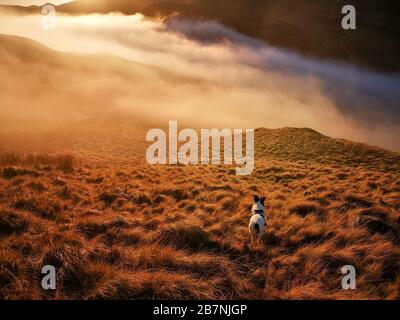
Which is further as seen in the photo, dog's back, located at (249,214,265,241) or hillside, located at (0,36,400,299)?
dog's back, located at (249,214,265,241)

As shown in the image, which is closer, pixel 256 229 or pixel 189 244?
pixel 189 244

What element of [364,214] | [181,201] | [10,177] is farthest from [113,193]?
[364,214]

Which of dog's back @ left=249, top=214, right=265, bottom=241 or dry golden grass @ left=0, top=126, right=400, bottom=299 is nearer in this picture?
dry golden grass @ left=0, top=126, right=400, bottom=299

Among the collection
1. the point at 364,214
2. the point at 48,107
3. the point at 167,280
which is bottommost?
the point at 167,280

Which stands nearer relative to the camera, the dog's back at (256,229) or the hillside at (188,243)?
the hillside at (188,243)

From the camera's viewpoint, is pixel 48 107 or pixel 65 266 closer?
pixel 65 266

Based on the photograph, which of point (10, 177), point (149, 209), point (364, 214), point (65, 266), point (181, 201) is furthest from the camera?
point (10, 177)

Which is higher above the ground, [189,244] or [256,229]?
[256,229]

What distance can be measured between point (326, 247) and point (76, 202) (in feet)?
28.5

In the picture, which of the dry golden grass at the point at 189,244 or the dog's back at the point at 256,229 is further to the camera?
the dog's back at the point at 256,229

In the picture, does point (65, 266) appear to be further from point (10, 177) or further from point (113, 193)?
point (10, 177)
